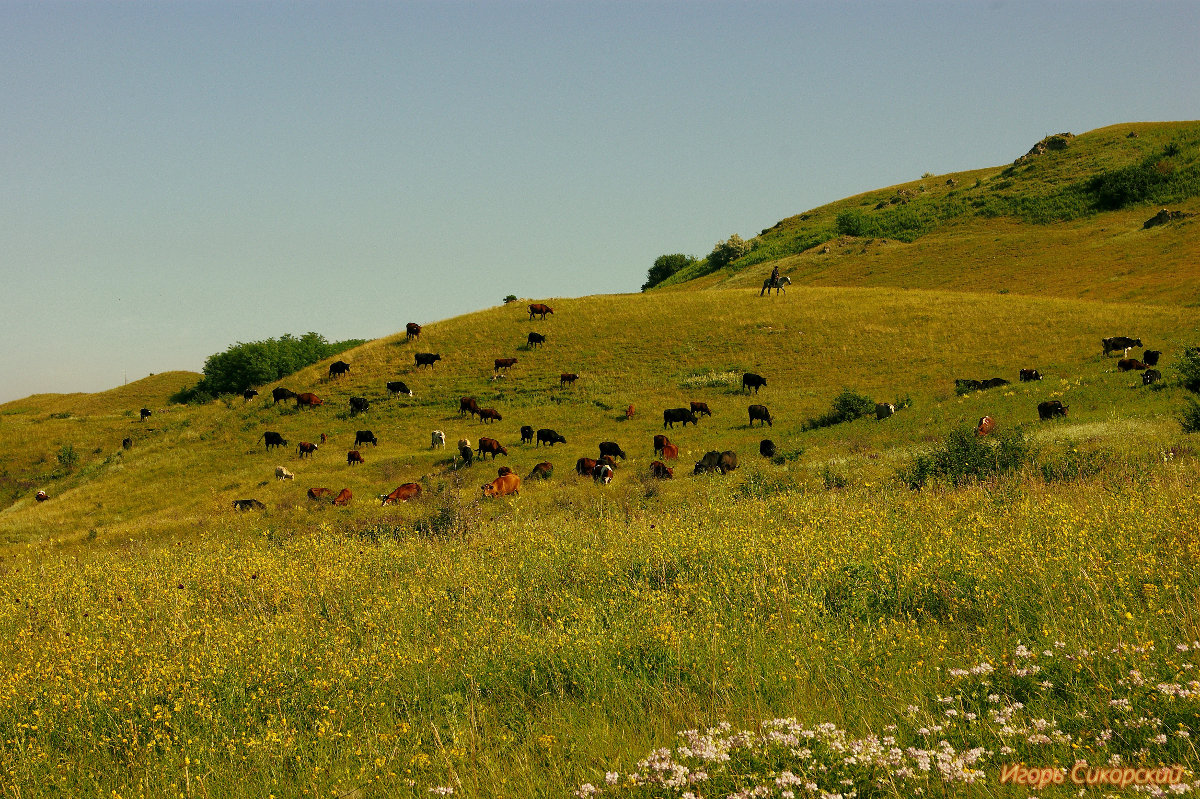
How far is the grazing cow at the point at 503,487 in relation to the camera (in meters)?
27.1

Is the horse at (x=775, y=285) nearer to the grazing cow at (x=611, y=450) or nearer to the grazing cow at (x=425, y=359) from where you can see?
the grazing cow at (x=425, y=359)

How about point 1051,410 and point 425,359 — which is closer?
point 1051,410

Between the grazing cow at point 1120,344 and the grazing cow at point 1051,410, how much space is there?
12482mm

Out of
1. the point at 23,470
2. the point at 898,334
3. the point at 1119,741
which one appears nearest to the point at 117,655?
the point at 1119,741

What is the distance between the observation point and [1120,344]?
120 feet

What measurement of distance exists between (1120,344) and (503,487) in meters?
32.2

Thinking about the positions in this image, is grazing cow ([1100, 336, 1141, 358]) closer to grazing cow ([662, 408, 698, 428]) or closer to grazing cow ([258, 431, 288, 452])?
grazing cow ([662, 408, 698, 428])

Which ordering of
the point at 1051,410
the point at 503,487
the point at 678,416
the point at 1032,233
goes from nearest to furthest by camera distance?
the point at 1051,410
the point at 503,487
the point at 678,416
the point at 1032,233

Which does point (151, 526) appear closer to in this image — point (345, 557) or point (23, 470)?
point (345, 557)

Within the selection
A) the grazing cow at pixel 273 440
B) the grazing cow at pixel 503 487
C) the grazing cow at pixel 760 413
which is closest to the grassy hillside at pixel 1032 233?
the grazing cow at pixel 760 413

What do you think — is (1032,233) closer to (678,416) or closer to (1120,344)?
(1120,344)

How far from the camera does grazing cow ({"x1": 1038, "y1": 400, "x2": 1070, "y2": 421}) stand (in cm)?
2725

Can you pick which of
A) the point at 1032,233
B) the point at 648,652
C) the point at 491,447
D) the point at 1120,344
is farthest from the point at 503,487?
the point at 1032,233

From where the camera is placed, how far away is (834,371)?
146ft
